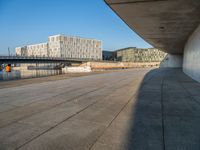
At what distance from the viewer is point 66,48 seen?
12219 cm

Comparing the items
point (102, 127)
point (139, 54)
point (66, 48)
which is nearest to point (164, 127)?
point (102, 127)

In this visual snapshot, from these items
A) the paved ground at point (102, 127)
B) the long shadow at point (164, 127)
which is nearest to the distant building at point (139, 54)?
the long shadow at point (164, 127)

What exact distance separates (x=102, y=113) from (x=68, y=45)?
123 metres

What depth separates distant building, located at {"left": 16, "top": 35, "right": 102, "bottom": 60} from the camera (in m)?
119

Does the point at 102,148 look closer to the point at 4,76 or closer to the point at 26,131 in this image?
the point at 26,131

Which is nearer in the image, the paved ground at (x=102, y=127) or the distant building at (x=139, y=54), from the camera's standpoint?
the paved ground at (x=102, y=127)

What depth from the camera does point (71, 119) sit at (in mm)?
4340

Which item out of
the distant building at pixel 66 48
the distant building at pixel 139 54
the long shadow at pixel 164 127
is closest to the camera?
the long shadow at pixel 164 127

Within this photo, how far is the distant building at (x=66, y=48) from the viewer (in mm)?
118812

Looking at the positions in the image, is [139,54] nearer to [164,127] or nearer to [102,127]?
[164,127]

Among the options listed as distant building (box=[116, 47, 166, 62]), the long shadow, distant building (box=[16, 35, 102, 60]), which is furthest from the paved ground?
distant building (box=[116, 47, 166, 62])

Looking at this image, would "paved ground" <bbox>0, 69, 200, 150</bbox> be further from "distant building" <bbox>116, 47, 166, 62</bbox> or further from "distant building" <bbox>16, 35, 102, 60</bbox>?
"distant building" <bbox>116, 47, 166, 62</bbox>

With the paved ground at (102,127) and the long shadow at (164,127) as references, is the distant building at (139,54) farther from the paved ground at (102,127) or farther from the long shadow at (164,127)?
the paved ground at (102,127)

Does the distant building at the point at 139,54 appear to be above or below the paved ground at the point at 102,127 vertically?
above
